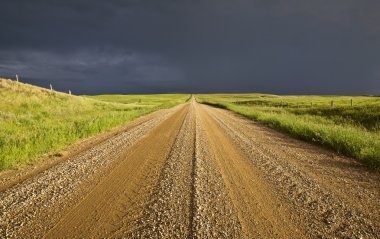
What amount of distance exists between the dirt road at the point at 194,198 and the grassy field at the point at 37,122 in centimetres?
185

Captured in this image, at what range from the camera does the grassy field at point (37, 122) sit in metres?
9.21

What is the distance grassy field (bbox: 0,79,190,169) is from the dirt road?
1848 mm

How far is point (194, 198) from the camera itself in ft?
18.0

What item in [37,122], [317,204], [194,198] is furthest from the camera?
[37,122]

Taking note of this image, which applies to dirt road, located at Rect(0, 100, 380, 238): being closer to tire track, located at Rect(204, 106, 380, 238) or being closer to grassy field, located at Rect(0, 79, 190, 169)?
tire track, located at Rect(204, 106, 380, 238)

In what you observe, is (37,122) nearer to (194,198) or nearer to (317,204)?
(194,198)

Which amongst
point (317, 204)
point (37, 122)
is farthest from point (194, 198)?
point (37, 122)

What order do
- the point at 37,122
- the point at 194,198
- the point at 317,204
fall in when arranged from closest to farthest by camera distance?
the point at 317,204 < the point at 194,198 < the point at 37,122

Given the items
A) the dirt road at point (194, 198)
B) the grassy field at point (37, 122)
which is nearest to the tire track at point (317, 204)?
the dirt road at point (194, 198)

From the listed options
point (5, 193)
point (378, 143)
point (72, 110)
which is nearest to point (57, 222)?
point (5, 193)

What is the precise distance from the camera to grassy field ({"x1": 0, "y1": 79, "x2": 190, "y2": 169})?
9.21 meters

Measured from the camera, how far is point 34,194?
565 cm

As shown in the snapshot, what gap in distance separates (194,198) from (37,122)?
685 inches

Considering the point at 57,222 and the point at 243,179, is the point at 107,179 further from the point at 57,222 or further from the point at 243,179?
the point at 243,179
